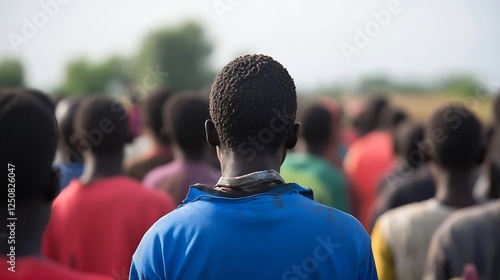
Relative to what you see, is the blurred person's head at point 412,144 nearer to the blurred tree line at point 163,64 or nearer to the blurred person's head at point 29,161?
the blurred person's head at point 29,161

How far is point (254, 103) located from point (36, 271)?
0.84 m

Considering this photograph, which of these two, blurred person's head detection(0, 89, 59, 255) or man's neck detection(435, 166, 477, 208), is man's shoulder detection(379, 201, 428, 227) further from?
blurred person's head detection(0, 89, 59, 255)

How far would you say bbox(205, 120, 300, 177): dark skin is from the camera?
259 centimetres

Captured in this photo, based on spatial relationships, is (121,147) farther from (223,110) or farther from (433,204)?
(223,110)

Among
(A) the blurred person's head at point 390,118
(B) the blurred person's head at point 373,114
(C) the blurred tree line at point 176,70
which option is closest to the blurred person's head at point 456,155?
(A) the blurred person's head at point 390,118

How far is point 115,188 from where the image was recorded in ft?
15.1

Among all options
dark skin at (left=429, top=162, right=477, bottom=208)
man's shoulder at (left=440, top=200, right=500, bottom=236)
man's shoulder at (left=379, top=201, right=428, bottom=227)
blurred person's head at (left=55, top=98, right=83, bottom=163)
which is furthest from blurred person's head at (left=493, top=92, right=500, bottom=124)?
blurred person's head at (left=55, top=98, right=83, bottom=163)

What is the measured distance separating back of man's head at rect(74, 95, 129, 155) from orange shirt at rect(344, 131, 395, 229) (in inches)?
116

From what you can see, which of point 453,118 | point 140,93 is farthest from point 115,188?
point 140,93

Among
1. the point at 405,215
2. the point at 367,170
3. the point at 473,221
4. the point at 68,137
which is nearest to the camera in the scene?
the point at 473,221

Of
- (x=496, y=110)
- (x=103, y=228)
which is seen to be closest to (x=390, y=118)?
(x=496, y=110)

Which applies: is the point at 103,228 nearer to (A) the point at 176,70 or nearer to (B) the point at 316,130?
(B) the point at 316,130

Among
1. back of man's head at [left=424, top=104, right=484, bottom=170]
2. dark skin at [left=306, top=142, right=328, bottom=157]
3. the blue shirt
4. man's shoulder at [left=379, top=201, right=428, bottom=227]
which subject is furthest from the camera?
dark skin at [left=306, top=142, right=328, bottom=157]

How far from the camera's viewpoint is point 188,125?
5.74m
